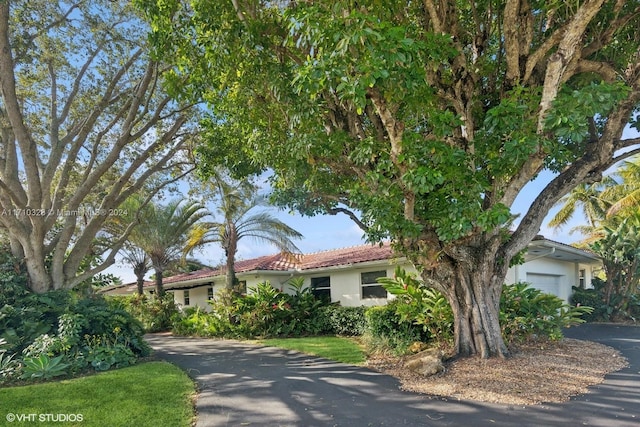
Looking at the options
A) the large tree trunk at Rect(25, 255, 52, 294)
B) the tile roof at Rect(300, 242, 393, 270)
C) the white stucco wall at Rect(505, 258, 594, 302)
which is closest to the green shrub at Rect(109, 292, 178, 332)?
the tile roof at Rect(300, 242, 393, 270)

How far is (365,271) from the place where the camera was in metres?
15.7

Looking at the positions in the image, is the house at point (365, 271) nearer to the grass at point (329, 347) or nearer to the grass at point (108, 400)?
the grass at point (329, 347)

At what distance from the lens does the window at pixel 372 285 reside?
15.1m

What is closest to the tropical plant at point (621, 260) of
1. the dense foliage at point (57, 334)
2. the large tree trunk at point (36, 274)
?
the dense foliage at point (57, 334)

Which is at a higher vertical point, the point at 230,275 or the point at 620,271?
the point at 230,275

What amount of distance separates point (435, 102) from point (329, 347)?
7736mm

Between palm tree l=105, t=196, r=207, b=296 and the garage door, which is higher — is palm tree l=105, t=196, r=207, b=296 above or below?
above

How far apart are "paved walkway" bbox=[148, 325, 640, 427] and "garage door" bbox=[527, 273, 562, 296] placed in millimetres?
5241

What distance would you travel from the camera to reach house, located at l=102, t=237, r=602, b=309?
46.7ft

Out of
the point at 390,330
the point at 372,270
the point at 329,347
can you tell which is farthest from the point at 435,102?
the point at 372,270

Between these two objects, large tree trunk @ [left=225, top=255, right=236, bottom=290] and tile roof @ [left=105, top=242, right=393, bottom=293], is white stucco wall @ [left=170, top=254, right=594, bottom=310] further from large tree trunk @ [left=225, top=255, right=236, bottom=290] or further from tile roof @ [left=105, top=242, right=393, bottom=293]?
large tree trunk @ [left=225, top=255, right=236, bottom=290]

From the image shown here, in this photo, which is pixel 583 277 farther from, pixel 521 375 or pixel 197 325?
pixel 197 325

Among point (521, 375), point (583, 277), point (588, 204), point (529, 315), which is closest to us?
point (521, 375)

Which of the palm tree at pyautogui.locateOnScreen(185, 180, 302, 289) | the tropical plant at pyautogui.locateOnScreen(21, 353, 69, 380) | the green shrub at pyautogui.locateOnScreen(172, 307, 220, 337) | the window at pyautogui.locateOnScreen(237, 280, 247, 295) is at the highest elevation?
the palm tree at pyautogui.locateOnScreen(185, 180, 302, 289)
